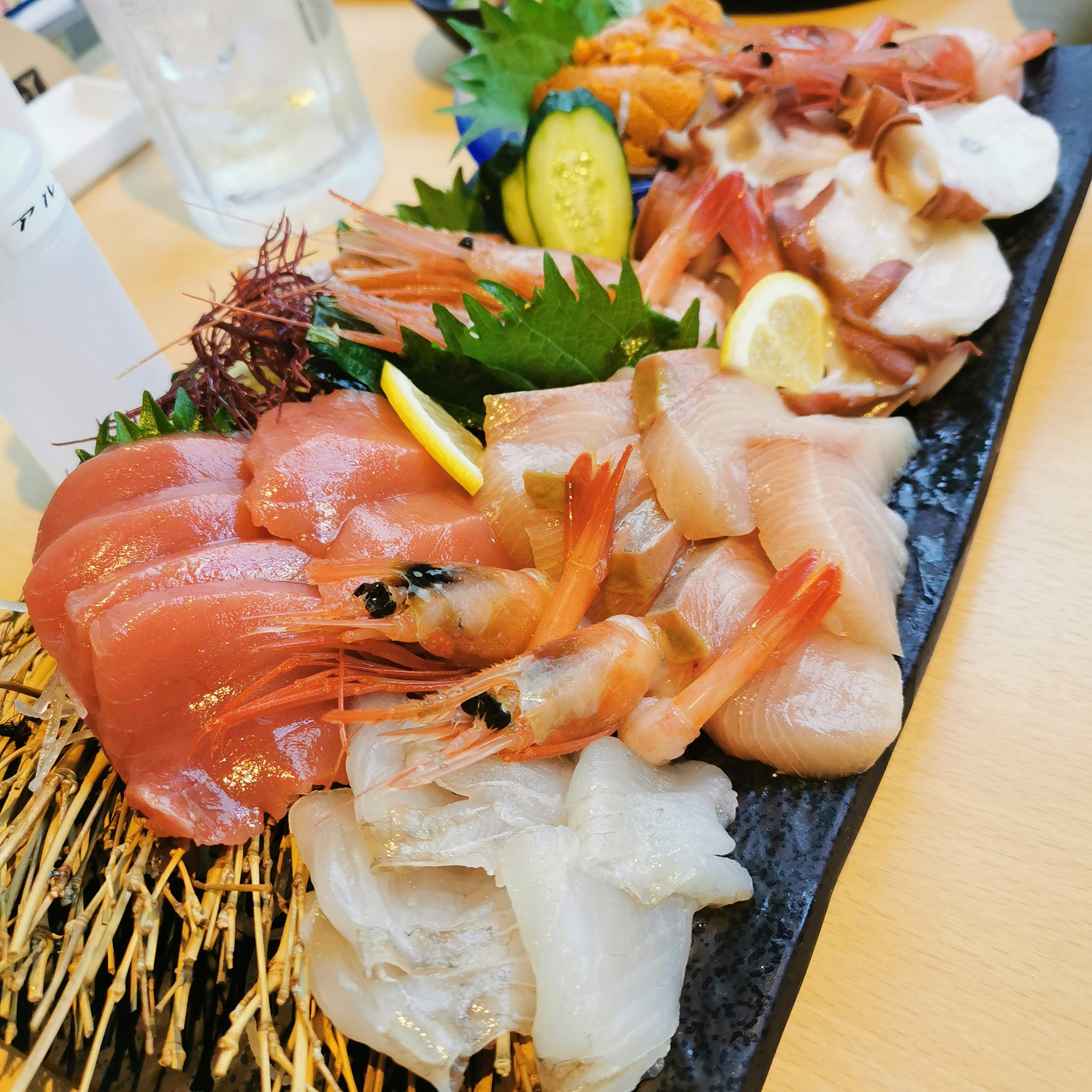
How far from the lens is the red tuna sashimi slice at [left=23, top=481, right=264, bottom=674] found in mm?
1581

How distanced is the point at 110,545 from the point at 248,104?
209cm

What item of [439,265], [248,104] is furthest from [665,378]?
[248,104]

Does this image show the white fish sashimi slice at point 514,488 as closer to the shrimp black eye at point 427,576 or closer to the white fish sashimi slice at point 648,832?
the shrimp black eye at point 427,576

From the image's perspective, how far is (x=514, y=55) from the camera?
9.02 ft

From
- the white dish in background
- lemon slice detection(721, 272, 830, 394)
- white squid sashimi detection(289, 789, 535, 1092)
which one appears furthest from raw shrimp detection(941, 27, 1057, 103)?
the white dish in background

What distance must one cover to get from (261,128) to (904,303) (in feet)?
7.81

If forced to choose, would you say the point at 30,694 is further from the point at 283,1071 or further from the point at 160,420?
the point at 283,1071

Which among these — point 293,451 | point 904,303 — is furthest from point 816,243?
point 293,451

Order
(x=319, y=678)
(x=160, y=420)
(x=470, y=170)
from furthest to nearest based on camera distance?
1. (x=470, y=170)
2. (x=160, y=420)
3. (x=319, y=678)

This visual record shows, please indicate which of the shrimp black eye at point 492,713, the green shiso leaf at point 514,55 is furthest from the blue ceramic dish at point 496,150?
the shrimp black eye at point 492,713

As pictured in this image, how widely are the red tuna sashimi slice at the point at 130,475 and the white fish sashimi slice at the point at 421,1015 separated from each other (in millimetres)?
1063

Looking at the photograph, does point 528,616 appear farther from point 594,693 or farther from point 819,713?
point 819,713

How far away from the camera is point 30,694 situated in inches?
65.4

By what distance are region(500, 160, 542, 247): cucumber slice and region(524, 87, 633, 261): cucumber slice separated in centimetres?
4
